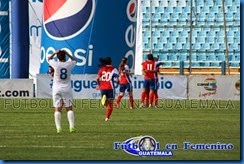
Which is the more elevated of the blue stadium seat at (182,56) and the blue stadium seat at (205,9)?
the blue stadium seat at (205,9)

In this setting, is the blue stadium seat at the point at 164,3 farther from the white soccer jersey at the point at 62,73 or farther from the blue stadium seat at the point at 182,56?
the white soccer jersey at the point at 62,73

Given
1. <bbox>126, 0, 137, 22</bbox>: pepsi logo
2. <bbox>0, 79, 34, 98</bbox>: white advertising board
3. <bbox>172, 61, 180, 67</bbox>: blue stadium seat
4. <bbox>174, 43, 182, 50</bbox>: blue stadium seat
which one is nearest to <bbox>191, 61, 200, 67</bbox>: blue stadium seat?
<bbox>172, 61, 180, 67</bbox>: blue stadium seat

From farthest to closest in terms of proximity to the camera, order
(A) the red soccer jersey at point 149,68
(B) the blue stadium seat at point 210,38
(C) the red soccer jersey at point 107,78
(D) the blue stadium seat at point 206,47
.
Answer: (B) the blue stadium seat at point 210,38 < (D) the blue stadium seat at point 206,47 < (A) the red soccer jersey at point 149,68 < (C) the red soccer jersey at point 107,78

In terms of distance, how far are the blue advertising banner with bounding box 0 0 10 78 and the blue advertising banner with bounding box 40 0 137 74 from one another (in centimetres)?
335

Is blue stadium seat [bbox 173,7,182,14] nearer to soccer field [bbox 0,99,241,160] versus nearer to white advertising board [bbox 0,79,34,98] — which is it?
white advertising board [bbox 0,79,34,98]

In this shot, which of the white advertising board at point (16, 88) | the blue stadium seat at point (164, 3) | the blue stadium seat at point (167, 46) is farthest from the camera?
the blue stadium seat at point (164, 3)

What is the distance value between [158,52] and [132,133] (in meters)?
38.1

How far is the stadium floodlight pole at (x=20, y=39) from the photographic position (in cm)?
3981

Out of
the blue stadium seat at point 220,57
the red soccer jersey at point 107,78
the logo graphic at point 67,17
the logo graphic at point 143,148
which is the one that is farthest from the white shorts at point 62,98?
the blue stadium seat at point 220,57

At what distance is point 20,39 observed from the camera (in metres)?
40.1

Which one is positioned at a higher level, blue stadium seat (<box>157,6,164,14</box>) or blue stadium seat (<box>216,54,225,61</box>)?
blue stadium seat (<box>157,6,164,14</box>)

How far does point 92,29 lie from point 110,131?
19.5 m

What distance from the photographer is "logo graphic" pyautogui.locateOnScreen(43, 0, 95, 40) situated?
36656mm

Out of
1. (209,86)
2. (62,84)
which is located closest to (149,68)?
(209,86)
